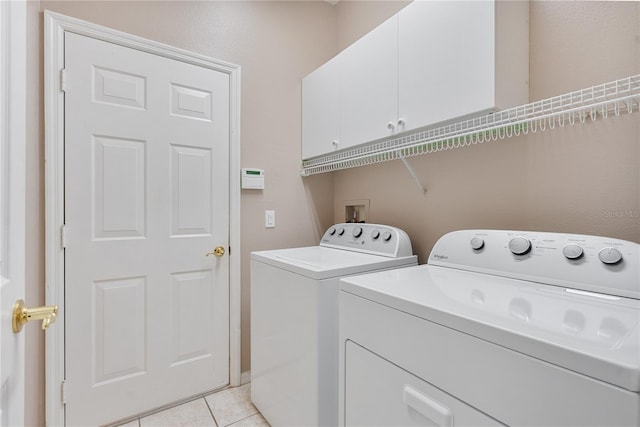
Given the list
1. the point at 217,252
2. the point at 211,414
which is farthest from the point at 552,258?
the point at 211,414

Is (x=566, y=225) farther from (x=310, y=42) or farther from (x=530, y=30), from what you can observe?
(x=310, y=42)

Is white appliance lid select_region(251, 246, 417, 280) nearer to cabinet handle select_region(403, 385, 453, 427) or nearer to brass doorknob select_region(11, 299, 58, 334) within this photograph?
cabinet handle select_region(403, 385, 453, 427)

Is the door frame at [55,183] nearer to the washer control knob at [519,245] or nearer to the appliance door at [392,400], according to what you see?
the appliance door at [392,400]

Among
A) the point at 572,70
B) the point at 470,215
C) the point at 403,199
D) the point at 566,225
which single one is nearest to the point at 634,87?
the point at 572,70

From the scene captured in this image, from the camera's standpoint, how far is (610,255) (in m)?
0.94

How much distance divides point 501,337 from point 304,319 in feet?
2.78

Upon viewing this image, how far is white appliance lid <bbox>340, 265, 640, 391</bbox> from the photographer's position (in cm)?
55

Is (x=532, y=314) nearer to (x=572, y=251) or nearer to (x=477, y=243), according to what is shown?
(x=572, y=251)

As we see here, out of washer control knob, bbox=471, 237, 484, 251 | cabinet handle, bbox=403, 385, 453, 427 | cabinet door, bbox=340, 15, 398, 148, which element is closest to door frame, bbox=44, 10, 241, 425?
cabinet door, bbox=340, 15, 398, 148

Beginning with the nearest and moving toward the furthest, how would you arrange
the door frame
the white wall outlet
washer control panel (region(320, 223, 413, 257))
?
the door frame
washer control panel (region(320, 223, 413, 257))
the white wall outlet

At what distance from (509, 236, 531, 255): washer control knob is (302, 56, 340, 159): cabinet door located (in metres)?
1.16

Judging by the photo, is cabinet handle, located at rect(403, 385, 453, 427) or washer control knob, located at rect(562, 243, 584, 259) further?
washer control knob, located at rect(562, 243, 584, 259)

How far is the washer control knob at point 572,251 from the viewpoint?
39.6 inches

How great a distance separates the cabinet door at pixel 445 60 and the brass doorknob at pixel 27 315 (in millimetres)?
1469
